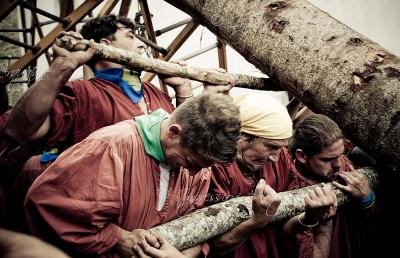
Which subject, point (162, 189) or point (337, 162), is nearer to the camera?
point (162, 189)

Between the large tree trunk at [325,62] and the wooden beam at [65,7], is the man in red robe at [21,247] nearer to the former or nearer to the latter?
the large tree trunk at [325,62]

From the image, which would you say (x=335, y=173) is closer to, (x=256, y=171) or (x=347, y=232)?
(x=347, y=232)

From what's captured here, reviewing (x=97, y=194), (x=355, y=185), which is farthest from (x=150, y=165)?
(x=355, y=185)

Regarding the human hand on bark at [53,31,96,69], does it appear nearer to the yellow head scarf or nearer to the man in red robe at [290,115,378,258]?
the yellow head scarf

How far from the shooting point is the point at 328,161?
7.90ft

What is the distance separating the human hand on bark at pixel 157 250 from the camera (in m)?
1.25

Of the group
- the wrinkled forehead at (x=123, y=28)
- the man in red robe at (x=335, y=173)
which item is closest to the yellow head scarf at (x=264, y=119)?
the man in red robe at (x=335, y=173)

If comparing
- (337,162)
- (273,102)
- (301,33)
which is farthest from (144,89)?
Result: (337,162)

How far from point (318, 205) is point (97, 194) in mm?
1141

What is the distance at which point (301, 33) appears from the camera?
1.52 meters

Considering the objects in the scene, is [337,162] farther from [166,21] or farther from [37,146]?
[166,21]

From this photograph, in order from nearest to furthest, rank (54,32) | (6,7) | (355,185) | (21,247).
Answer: (21,247) < (355,185) < (6,7) < (54,32)

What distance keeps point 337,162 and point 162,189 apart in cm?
138

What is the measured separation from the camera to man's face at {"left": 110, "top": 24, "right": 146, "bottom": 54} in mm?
2363
